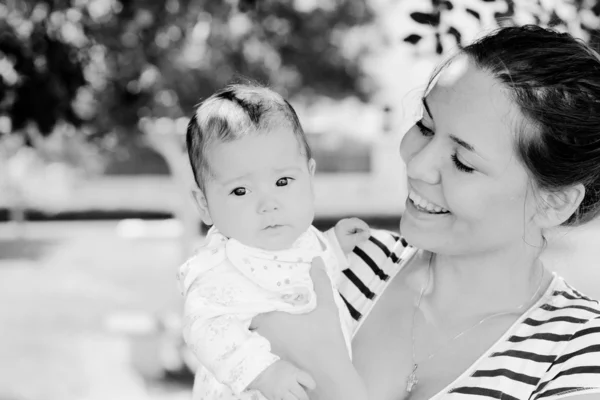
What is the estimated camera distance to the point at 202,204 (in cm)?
196

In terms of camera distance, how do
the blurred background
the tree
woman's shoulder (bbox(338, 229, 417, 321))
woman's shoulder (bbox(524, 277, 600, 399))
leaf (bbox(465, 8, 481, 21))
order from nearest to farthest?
woman's shoulder (bbox(524, 277, 600, 399)) < woman's shoulder (bbox(338, 229, 417, 321)) < leaf (bbox(465, 8, 481, 21)) < the blurred background < the tree

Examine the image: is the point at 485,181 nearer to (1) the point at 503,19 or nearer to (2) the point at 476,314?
(2) the point at 476,314

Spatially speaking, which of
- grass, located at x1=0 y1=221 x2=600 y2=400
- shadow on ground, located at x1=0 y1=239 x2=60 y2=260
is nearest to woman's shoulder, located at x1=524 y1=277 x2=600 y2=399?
grass, located at x1=0 y1=221 x2=600 y2=400

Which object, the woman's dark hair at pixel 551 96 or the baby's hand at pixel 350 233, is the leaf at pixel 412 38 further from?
the baby's hand at pixel 350 233

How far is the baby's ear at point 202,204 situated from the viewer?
1.95 metres

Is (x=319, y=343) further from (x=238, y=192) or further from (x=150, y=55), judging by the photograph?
(x=150, y=55)

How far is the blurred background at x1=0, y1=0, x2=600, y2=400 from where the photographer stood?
3742mm

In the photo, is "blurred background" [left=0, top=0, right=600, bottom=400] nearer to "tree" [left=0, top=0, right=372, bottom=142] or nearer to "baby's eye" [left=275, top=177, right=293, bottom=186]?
"tree" [left=0, top=0, right=372, bottom=142]

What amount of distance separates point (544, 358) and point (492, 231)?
33 centimetres

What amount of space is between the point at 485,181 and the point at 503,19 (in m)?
0.69

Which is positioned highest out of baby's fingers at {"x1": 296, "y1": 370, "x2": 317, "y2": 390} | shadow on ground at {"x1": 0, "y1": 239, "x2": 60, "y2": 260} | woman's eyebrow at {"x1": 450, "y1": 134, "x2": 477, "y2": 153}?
woman's eyebrow at {"x1": 450, "y1": 134, "x2": 477, "y2": 153}

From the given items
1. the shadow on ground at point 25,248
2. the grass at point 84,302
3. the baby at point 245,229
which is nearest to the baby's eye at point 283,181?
the baby at point 245,229

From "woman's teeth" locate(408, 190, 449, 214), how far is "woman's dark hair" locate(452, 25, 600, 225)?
231mm

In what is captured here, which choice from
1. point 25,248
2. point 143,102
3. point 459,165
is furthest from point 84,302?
point 459,165
